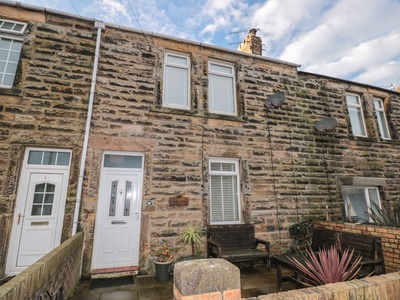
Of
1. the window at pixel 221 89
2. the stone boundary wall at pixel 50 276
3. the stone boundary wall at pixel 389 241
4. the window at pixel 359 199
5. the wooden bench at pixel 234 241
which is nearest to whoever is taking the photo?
the stone boundary wall at pixel 50 276

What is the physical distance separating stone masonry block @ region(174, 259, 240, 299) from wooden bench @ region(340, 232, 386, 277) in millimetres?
3080

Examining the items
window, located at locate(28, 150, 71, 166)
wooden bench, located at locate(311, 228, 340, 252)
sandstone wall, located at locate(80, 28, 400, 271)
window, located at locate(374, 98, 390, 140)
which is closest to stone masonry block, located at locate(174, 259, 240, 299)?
sandstone wall, located at locate(80, 28, 400, 271)

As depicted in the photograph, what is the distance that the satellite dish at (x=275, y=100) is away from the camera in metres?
5.81

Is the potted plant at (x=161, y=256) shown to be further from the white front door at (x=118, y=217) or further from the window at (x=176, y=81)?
the window at (x=176, y=81)

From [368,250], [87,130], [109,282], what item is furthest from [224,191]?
[87,130]

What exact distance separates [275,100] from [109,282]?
5.66m

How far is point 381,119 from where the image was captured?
25.7 feet

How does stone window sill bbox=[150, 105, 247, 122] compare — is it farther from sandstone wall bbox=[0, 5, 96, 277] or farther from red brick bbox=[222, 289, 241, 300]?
red brick bbox=[222, 289, 241, 300]

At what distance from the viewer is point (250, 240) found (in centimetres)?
495

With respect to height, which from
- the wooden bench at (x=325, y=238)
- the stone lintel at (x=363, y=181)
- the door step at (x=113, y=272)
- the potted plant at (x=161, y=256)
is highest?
the stone lintel at (x=363, y=181)

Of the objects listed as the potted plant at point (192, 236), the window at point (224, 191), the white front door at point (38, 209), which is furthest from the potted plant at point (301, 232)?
the white front door at point (38, 209)

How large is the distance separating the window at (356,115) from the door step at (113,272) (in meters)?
7.82

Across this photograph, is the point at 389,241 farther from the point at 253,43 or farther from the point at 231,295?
the point at 253,43

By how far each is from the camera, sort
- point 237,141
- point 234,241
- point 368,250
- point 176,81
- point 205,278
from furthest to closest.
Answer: point 176,81
point 237,141
point 234,241
point 368,250
point 205,278
